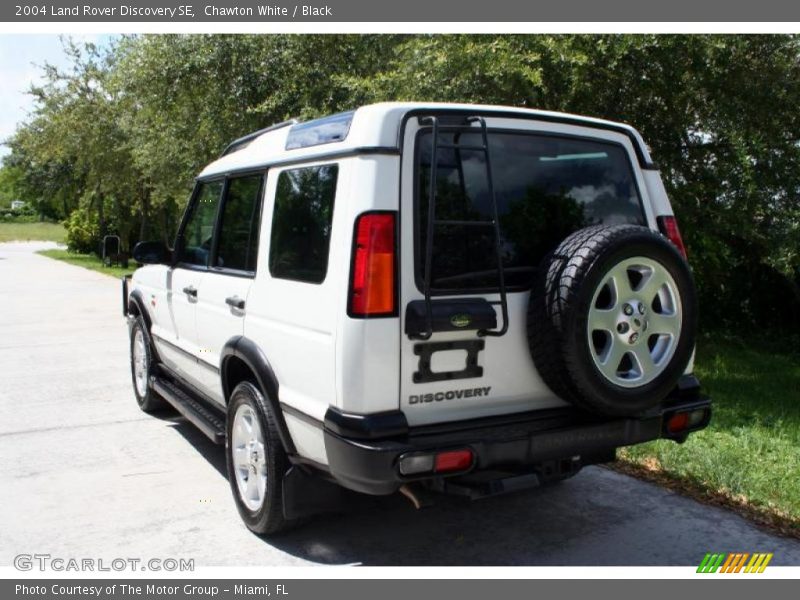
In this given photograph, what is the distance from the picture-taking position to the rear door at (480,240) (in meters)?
3.20

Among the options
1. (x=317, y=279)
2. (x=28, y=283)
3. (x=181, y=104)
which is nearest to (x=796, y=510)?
(x=317, y=279)

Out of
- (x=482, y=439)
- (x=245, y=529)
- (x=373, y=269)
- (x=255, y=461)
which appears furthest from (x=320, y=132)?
(x=245, y=529)

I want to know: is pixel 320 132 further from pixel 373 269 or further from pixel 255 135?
pixel 255 135

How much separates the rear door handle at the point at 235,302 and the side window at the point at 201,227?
0.68m

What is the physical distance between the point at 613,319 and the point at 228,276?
2.17m

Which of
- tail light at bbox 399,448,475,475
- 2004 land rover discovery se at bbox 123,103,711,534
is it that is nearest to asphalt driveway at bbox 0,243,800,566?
2004 land rover discovery se at bbox 123,103,711,534

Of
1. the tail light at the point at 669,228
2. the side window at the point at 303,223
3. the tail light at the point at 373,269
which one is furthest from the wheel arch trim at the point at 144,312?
the tail light at the point at 669,228

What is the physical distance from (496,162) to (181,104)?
9.60 m

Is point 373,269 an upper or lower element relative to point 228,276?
upper

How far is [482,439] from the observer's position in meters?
3.19

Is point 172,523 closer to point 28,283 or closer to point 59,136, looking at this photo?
point 28,283

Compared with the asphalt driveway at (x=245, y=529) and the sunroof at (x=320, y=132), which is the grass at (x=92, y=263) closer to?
the asphalt driveway at (x=245, y=529)

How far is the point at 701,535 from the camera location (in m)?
3.96
